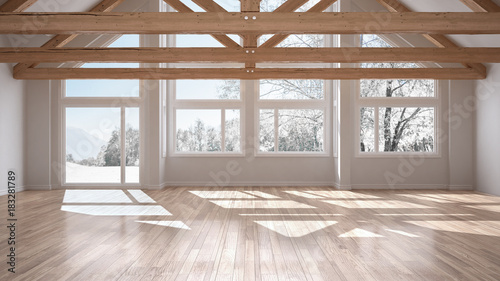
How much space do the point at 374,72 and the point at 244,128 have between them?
3736mm

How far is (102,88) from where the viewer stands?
10.8 m

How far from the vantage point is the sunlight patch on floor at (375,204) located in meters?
7.40

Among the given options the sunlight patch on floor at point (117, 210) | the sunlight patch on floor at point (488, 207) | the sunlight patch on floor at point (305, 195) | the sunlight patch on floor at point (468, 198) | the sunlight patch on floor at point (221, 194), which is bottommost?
the sunlight patch on floor at point (468, 198)

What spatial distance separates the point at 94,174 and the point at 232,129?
3756mm

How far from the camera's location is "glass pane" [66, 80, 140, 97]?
10711 mm

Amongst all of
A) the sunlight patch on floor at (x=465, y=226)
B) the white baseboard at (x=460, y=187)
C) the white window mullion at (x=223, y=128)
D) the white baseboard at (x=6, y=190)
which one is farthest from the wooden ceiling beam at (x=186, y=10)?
the white baseboard at (x=460, y=187)

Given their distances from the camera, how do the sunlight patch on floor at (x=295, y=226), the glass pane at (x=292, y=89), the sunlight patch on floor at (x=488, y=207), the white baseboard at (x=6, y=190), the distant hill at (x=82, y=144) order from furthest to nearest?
the glass pane at (x=292, y=89) < the distant hill at (x=82, y=144) < the white baseboard at (x=6, y=190) < the sunlight patch on floor at (x=488, y=207) < the sunlight patch on floor at (x=295, y=226)

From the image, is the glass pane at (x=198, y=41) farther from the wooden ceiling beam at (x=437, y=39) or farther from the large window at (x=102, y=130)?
the wooden ceiling beam at (x=437, y=39)

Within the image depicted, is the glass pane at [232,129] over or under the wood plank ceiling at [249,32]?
under

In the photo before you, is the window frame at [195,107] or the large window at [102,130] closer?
the large window at [102,130]

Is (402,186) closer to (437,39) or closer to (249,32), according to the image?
(437,39)

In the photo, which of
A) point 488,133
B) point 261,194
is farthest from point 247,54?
point 488,133

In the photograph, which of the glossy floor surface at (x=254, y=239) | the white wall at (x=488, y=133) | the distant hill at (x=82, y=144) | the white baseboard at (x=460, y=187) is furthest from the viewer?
the distant hill at (x=82, y=144)

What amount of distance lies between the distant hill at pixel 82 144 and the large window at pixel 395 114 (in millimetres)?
6773
